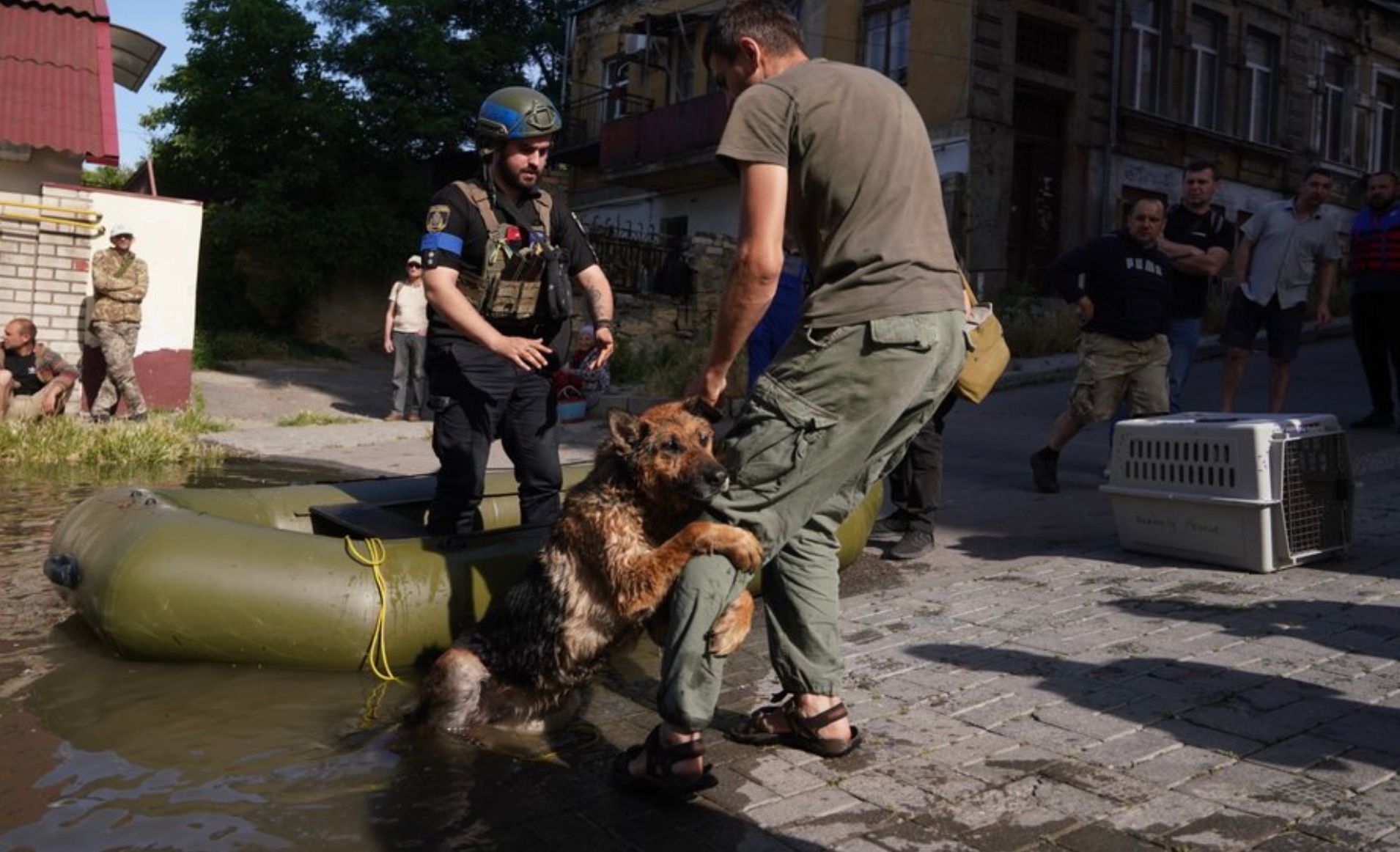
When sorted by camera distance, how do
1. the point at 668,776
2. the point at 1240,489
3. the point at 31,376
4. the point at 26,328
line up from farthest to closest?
the point at 31,376, the point at 26,328, the point at 1240,489, the point at 668,776

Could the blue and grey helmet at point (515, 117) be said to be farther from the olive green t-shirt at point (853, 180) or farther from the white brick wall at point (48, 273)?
the white brick wall at point (48, 273)

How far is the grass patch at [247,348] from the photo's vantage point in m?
21.9

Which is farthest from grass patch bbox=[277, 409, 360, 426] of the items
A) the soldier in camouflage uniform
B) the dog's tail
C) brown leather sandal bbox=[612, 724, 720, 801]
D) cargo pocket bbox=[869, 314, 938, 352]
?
cargo pocket bbox=[869, 314, 938, 352]

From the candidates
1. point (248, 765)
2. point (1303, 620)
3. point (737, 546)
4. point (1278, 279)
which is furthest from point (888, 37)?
point (248, 765)

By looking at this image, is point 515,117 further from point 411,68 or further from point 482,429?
point 411,68

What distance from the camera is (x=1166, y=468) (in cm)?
570

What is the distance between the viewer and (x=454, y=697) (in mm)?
3709

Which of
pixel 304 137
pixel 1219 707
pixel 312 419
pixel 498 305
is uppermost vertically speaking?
pixel 304 137

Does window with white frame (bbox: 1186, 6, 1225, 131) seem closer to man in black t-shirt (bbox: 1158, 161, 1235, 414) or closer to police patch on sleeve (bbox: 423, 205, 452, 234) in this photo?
man in black t-shirt (bbox: 1158, 161, 1235, 414)

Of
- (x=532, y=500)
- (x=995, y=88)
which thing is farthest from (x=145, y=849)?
(x=995, y=88)

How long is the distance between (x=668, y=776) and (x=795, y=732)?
1.78ft

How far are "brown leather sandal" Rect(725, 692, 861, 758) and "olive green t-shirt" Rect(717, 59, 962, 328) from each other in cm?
120

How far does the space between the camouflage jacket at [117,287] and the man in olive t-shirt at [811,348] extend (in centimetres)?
1168

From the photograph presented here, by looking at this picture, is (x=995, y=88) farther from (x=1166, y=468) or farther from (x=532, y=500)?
(x=532, y=500)
